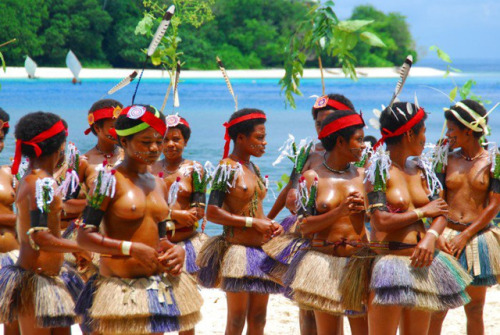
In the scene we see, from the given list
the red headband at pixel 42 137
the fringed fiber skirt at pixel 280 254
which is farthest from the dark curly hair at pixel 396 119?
the red headband at pixel 42 137

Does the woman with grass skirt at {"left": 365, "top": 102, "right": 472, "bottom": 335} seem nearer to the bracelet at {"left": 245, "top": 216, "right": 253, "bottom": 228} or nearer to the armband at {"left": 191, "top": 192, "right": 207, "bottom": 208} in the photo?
the bracelet at {"left": 245, "top": 216, "right": 253, "bottom": 228}

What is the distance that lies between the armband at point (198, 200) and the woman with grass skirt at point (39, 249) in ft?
4.30

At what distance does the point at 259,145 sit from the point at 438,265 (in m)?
1.54

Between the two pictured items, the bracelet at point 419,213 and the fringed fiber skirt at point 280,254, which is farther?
the fringed fiber skirt at point 280,254

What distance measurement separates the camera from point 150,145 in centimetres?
404

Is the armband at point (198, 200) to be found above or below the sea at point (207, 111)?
above

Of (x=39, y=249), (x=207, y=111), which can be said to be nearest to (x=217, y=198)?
(x=39, y=249)

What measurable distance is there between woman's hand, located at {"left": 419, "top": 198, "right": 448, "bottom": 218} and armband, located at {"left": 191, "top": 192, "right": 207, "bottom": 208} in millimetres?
1761

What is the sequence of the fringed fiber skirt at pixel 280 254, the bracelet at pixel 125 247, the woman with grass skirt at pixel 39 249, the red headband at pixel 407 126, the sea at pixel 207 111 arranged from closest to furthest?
the bracelet at pixel 125 247 < the woman with grass skirt at pixel 39 249 < the red headband at pixel 407 126 < the fringed fiber skirt at pixel 280 254 < the sea at pixel 207 111

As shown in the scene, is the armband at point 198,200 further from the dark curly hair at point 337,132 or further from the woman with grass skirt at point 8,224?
the woman with grass skirt at point 8,224

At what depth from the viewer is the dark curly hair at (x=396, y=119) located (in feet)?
14.7

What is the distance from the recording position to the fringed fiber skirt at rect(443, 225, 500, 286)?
5.24 m

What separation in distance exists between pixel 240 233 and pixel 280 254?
326mm

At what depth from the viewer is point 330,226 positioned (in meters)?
4.77
